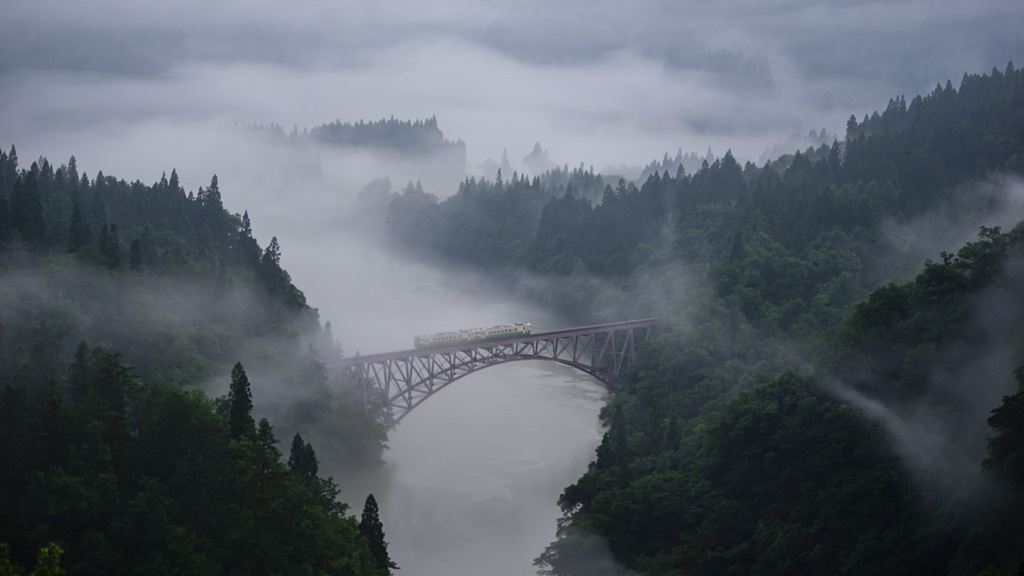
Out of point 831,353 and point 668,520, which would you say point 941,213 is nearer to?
point 831,353

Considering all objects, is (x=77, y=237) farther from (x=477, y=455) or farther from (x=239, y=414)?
(x=239, y=414)

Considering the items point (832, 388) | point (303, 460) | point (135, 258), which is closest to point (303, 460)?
point (303, 460)

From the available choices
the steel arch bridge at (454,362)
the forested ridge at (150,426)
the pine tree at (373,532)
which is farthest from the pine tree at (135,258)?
the pine tree at (373,532)

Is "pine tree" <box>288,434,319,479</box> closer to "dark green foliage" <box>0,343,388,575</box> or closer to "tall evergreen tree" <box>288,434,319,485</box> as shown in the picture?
"tall evergreen tree" <box>288,434,319,485</box>

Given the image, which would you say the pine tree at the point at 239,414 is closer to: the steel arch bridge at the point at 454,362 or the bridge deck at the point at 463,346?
the bridge deck at the point at 463,346

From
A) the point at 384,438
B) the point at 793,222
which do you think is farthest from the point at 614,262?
the point at 384,438

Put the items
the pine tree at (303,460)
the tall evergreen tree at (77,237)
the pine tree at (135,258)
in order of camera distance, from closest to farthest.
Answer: the pine tree at (303,460) < the tall evergreen tree at (77,237) < the pine tree at (135,258)

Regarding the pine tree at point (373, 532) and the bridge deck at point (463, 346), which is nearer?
the pine tree at point (373, 532)

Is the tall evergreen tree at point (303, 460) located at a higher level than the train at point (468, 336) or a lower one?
lower
